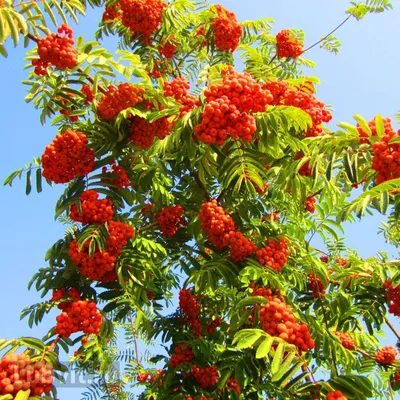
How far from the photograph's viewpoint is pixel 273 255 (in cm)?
427

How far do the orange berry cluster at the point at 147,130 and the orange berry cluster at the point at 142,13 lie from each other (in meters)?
2.09

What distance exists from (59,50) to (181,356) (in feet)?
11.2

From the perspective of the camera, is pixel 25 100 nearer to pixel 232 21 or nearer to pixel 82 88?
pixel 82 88

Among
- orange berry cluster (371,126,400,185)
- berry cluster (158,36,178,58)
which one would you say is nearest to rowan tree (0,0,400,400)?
orange berry cluster (371,126,400,185)

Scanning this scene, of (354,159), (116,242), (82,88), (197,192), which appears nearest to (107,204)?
(116,242)

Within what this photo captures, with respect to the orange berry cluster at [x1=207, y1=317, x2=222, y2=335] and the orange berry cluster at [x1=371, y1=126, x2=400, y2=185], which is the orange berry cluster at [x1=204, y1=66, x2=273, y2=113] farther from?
the orange berry cluster at [x1=207, y1=317, x2=222, y2=335]

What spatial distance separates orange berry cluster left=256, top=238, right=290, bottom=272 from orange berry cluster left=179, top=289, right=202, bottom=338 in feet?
4.32

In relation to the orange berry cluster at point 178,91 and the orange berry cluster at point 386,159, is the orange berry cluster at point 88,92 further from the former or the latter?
the orange berry cluster at point 386,159

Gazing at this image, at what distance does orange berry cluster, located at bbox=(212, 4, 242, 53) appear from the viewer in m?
6.91

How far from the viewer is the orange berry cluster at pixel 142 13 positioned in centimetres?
605

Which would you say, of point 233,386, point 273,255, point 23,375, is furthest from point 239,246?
point 23,375

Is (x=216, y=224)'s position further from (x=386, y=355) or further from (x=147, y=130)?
(x=386, y=355)

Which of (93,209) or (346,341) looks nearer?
(93,209)

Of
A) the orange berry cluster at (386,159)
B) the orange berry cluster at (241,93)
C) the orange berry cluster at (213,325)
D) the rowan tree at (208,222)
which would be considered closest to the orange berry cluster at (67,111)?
the rowan tree at (208,222)
